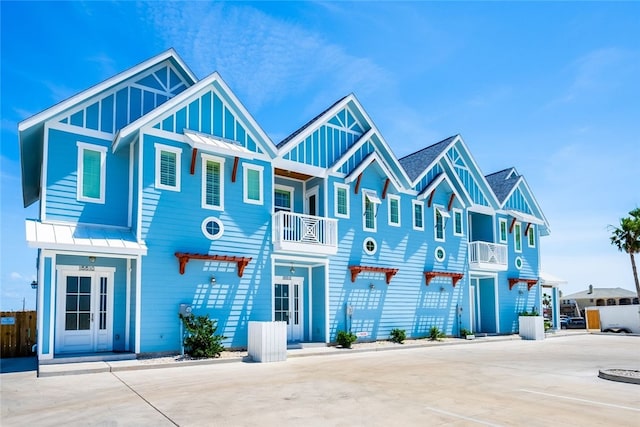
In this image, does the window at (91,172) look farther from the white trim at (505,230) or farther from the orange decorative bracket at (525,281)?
the orange decorative bracket at (525,281)

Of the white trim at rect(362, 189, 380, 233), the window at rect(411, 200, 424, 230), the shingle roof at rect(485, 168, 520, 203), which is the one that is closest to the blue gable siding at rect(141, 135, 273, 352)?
the white trim at rect(362, 189, 380, 233)

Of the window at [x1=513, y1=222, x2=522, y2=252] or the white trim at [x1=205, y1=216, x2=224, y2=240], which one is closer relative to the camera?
the white trim at [x1=205, y1=216, x2=224, y2=240]

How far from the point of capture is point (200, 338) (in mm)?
15258

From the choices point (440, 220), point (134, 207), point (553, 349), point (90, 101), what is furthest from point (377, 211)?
point (90, 101)

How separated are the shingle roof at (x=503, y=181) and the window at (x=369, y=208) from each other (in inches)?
394

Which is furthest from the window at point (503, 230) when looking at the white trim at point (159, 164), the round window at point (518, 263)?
the white trim at point (159, 164)

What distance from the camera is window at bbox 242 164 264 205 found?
18062 mm

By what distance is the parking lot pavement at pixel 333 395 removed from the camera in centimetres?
795

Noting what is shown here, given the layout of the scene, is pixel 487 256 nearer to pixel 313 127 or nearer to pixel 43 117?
pixel 313 127

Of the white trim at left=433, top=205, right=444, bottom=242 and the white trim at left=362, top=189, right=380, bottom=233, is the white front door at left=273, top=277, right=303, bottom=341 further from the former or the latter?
the white trim at left=433, top=205, right=444, bottom=242

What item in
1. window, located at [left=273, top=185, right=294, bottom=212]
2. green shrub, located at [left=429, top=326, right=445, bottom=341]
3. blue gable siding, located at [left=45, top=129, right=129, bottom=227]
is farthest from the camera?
green shrub, located at [left=429, top=326, right=445, bottom=341]

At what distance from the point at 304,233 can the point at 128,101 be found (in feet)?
24.4

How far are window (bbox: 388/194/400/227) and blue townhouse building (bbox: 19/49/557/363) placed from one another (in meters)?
0.05

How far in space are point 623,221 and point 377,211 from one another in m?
23.2
